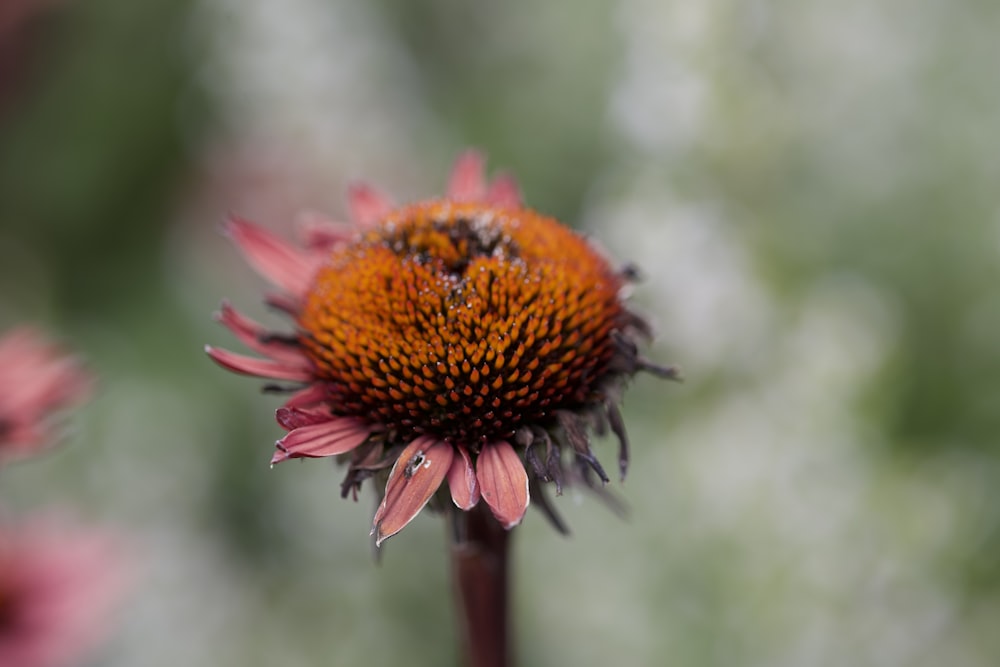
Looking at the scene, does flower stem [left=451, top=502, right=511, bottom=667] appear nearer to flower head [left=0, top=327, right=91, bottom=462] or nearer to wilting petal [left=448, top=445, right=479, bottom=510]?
wilting petal [left=448, top=445, right=479, bottom=510]

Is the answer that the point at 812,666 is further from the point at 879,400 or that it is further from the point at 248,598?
the point at 248,598

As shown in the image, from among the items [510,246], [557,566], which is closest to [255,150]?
[557,566]

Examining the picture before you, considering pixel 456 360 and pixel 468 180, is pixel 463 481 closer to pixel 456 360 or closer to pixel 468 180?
pixel 456 360

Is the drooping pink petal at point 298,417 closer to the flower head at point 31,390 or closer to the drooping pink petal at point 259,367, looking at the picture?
the drooping pink petal at point 259,367

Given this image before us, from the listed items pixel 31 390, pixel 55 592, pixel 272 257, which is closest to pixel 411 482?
pixel 272 257

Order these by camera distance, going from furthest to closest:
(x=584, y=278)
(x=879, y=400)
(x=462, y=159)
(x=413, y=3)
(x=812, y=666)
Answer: (x=413, y=3) < (x=879, y=400) < (x=812, y=666) < (x=462, y=159) < (x=584, y=278)

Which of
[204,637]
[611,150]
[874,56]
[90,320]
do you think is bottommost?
[204,637]
